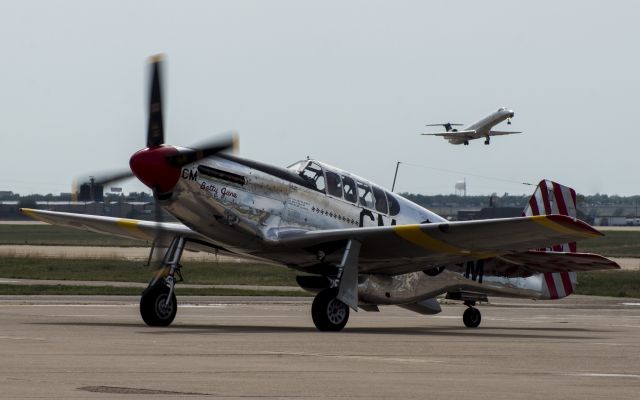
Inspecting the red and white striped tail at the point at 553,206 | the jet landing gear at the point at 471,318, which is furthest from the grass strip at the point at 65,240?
the jet landing gear at the point at 471,318

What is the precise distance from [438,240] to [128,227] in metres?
7.39

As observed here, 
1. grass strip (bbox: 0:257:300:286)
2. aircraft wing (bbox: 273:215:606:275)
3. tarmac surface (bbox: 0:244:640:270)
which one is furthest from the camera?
tarmac surface (bbox: 0:244:640:270)

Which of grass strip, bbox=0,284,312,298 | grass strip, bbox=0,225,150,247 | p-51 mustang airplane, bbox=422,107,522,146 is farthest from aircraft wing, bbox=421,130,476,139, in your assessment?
grass strip, bbox=0,284,312,298

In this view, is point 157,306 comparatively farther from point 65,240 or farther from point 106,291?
point 65,240

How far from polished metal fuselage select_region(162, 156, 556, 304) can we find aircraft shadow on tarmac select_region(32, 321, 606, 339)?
1.08 m

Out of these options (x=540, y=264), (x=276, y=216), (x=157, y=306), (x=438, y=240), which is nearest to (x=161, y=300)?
(x=157, y=306)

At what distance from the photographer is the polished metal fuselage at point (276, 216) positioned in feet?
72.8

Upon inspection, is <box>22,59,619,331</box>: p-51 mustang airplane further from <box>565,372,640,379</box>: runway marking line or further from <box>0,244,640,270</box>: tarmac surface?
<box>0,244,640,270</box>: tarmac surface

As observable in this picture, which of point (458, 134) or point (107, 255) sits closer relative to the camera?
point (107, 255)

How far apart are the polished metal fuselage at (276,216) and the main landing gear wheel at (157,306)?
1.31 m

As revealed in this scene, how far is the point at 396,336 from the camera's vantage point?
21.2 meters

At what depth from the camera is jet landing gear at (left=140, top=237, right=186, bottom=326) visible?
22.8 m

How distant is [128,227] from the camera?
2703 cm

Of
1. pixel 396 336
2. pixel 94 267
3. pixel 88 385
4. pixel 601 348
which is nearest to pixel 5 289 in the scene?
pixel 94 267
